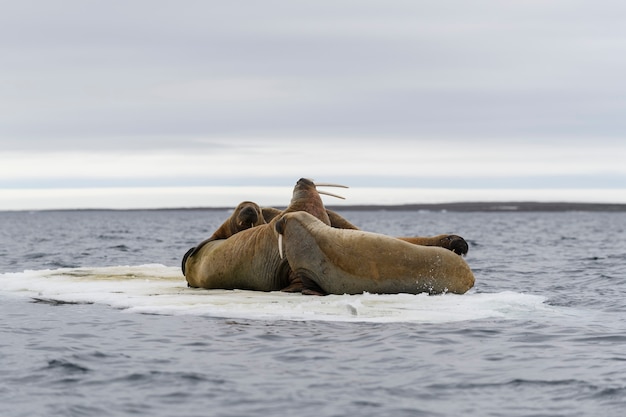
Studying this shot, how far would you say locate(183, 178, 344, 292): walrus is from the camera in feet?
51.3

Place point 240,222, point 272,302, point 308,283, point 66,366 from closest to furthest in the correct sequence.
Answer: point 66,366 < point 272,302 < point 308,283 < point 240,222

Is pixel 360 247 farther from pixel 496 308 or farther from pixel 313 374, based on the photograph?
pixel 313 374

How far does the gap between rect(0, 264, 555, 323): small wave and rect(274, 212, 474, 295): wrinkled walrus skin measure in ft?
0.99

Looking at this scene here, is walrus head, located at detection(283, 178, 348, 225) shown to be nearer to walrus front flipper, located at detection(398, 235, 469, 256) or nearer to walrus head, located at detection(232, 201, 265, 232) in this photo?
walrus head, located at detection(232, 201, 265, 232)

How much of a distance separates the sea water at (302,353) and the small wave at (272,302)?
33 mm

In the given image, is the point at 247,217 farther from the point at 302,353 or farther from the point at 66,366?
the point at 66,366

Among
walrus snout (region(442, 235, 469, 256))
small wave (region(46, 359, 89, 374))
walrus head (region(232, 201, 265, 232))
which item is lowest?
small wave (region(46, 359, 89, 374))

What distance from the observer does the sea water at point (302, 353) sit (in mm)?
8320

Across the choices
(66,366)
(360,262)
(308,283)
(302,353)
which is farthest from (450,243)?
(66,366)

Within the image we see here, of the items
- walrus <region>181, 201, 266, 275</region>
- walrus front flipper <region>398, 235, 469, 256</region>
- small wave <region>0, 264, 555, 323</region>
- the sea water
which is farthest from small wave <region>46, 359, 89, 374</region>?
walrus front flipper <region>398, 235, 469, 256</region>

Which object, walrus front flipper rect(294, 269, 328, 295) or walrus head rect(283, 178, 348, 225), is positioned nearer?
walrus front flipper rect(294, 269, 328, 295)

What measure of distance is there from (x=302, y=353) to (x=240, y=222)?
6810 mm

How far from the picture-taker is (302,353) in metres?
10.3

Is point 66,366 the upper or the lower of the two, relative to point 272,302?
lower
